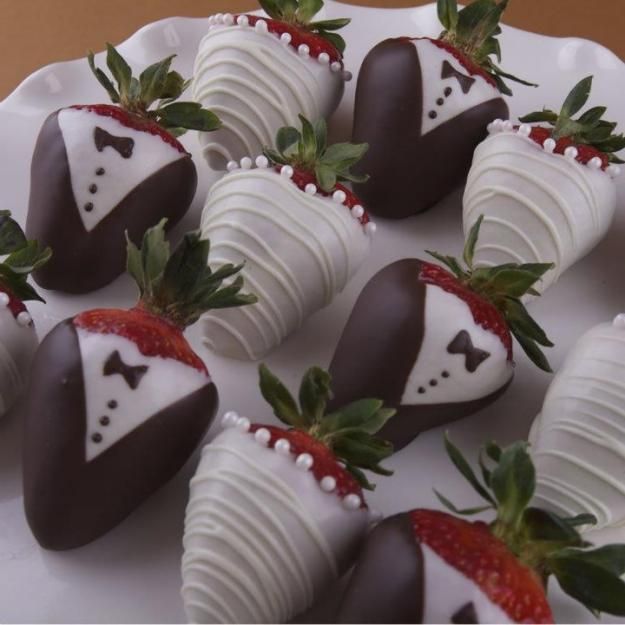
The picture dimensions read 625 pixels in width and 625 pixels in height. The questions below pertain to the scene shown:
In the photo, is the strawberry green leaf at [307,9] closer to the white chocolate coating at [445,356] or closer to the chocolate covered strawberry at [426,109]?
the chocolate covered strawberry at [426,109]

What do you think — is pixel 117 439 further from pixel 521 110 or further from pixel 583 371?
pixel 521 110

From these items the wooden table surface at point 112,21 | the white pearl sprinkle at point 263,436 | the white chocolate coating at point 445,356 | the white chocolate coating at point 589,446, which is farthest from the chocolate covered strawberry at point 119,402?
the wooden table surface at point 112,21

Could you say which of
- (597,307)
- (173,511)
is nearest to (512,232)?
(597,307)

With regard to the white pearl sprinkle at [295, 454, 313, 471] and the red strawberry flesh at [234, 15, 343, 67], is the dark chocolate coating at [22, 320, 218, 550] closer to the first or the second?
the white pearl sprinkle at [295, 454, 313, 471]

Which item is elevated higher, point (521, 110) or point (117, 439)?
point (521, 110)

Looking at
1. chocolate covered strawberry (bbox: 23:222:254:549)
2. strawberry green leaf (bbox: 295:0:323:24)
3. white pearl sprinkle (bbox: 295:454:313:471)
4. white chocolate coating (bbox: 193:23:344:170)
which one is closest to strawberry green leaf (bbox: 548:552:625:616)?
white pearl sprinkle (bbox: 295:454:313:471)
